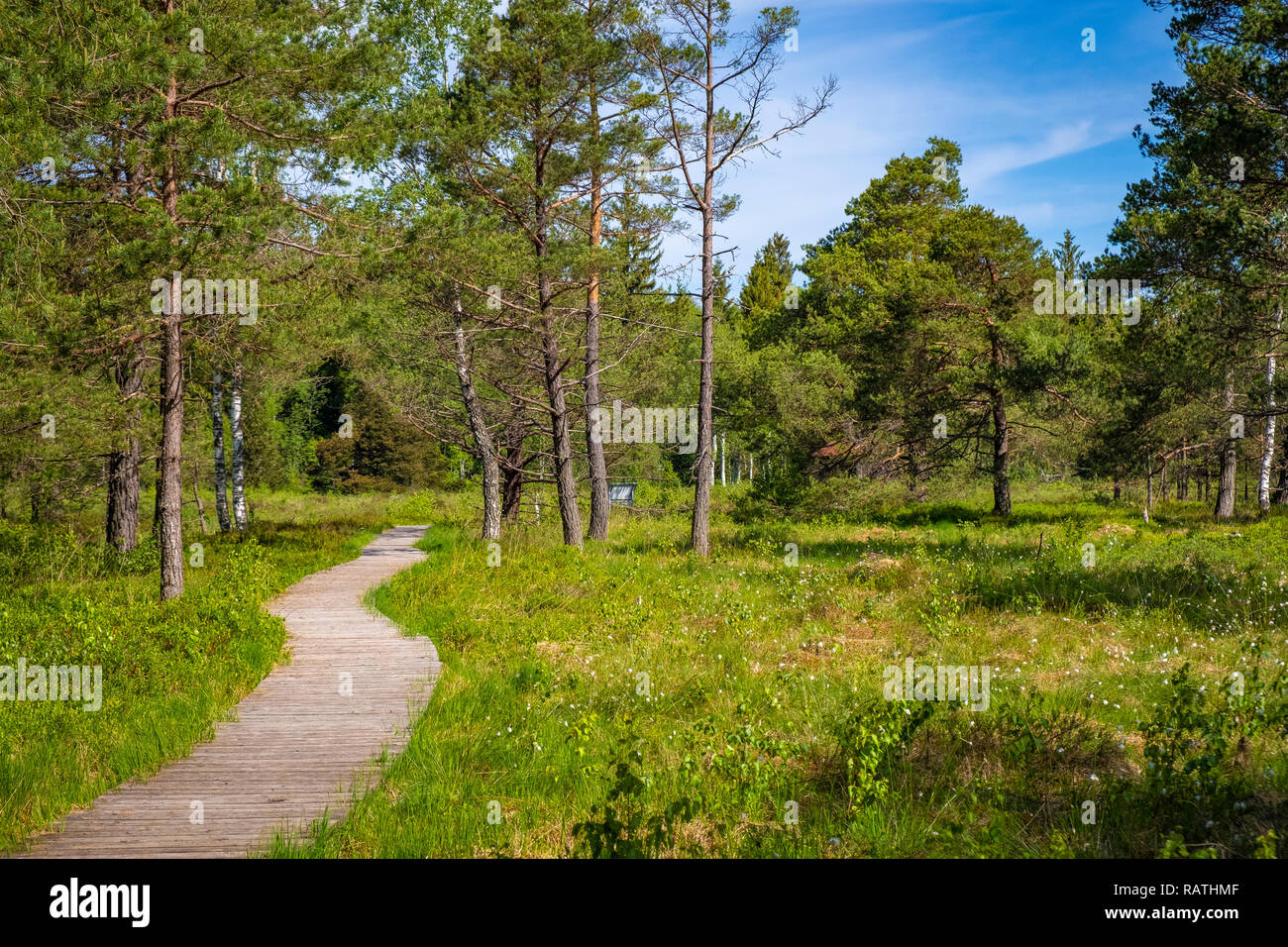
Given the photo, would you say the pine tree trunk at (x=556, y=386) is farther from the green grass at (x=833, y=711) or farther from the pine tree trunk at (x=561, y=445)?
the green grass at (x=833, y=711)

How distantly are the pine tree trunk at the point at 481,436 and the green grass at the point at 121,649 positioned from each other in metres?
3.94

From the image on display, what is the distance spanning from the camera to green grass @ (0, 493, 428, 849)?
5.82m

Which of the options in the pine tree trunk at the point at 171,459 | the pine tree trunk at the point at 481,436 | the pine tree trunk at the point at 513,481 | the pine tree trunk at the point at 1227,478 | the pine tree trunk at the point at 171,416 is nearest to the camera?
the pine tree trunk at the point at 171,416

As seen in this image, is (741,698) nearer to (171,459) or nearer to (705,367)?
(171,459)

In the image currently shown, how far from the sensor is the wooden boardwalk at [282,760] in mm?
4895

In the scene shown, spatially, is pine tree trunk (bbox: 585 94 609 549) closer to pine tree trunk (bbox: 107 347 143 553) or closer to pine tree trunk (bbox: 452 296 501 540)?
pine tree trunk (bbox: 452 296 501 540)

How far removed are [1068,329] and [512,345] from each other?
20234 millimetres

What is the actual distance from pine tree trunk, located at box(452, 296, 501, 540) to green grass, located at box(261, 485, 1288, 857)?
4.02m

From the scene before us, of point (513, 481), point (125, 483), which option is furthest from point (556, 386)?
point (125, 483)

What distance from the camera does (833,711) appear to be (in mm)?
7215

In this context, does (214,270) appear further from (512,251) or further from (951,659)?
(951,659)

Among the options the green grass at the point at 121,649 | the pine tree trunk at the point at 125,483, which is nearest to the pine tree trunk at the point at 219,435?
the pine tree trunk at the point at 125,483

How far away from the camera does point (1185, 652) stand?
28.8 feet
